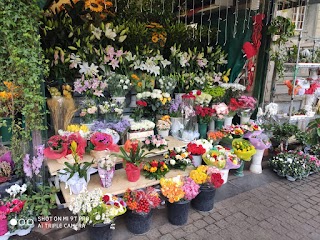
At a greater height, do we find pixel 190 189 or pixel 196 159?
pixel 196 159

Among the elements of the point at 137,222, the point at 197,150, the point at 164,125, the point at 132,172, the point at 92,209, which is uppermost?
the point at 164,125

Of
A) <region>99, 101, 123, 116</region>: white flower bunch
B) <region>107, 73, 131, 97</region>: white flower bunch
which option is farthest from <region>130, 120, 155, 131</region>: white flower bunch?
<region>107, 73, 131, 97</region>: white flower bunch

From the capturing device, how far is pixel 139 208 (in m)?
2.78

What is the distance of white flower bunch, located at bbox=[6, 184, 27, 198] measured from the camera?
2.93 meters

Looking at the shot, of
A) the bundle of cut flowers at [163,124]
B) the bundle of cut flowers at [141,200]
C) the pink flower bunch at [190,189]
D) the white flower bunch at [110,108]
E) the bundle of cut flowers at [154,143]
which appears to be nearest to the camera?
the bundle of cut flowers at [141,200]

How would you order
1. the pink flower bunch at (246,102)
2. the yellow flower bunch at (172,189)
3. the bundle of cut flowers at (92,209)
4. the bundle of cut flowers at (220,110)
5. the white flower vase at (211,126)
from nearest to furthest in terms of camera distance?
the bundle of cut flowers at (92,209) → the yellow flower bunch at (172,189) → the bundle of cut flowers at (220,110) → the pink flower bunch at (246,102) → the white flower vase at (211,126)

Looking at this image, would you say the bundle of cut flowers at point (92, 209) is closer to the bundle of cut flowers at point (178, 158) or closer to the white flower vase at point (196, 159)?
the bundle of cut flowers at point (178, 158)

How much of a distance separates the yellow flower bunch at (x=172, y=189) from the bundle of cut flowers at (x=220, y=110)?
1.75 m

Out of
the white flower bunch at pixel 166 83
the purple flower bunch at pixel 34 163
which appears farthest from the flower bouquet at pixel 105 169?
the white flower bunch at pixel 166 83

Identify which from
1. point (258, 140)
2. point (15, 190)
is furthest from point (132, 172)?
point (258, 140)

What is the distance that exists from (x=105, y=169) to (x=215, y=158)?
148cm

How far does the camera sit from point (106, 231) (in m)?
2.63

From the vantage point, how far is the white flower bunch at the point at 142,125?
3.82 m

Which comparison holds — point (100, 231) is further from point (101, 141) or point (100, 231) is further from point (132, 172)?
point (101, 141)
